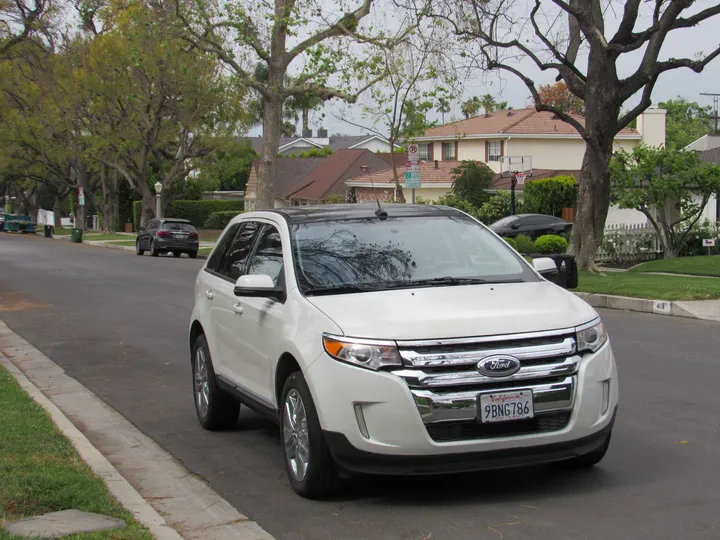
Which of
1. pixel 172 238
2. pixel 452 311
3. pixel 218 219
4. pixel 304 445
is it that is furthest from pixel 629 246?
pixel 218 219

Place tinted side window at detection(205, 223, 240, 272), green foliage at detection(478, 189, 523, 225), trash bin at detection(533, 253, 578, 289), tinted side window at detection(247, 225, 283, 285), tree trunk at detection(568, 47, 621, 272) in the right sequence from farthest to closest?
1. green foliage at detection(478, 189, 523, 225)
2. tree trunk at detection(568, 47, 621, 272)
3. trash bin at detection(533, 253, 578, 289)
4. tinted side window at detection(205, 223, 240, 272)
5. tinted side window at detection(247, 225, 283, 285)

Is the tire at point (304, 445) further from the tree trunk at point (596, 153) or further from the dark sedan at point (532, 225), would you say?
the dark sedan at point (532, 225)

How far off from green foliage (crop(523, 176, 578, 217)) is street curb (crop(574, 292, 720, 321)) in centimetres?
2183

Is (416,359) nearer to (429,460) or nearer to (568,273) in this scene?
(429,460)

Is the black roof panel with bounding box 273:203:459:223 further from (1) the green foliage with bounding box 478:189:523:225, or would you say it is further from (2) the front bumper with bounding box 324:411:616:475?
(1) the green foliage with bounding box 478:189:523:225

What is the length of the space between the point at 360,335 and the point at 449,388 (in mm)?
576

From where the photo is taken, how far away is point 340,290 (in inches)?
245

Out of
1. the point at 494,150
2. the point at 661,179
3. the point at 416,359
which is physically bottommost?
the point at 416,359

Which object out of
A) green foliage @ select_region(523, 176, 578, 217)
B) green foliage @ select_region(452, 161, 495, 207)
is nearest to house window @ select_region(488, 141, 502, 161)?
green foliage @ select_region(452, 161, 495, 207)

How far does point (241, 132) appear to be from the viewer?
57031 millimetres

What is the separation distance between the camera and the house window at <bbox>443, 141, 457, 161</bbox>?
59281 millimetres

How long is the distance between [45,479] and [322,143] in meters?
114

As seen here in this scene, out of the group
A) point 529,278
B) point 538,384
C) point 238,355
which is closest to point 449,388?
point 538,384

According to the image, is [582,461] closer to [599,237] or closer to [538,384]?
[538,384]
